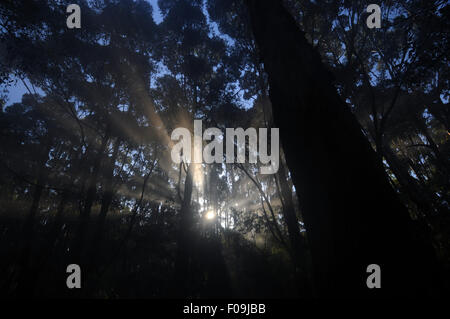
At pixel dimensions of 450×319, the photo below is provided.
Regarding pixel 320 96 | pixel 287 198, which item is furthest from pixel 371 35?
pixel 320 96

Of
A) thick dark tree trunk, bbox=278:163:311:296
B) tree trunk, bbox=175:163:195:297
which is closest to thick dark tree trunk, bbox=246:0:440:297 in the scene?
thick dark tree trunk, bbox=278:163:311:296

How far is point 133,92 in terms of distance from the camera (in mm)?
10641

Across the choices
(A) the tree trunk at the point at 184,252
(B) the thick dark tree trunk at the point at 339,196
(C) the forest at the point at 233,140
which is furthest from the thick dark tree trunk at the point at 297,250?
(B) the thick dark tree trunk at the point at 339,196

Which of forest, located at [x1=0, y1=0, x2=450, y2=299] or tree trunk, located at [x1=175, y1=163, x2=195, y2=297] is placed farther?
tree trunk, located at [x1=175, y1=163, x2=195, y2=297]

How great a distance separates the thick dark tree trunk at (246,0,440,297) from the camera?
886 mm

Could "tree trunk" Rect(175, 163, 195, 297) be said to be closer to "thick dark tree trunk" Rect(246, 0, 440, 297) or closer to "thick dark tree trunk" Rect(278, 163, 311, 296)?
"thick dark tree trunk" Rect(278, 163, 311, 296)

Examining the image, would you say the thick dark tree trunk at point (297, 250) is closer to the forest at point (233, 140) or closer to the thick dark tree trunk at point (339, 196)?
the forest at point (233, 140)

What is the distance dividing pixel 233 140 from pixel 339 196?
9542mm

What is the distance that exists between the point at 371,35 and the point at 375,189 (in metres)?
14.9

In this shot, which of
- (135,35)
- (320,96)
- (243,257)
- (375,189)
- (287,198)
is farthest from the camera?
(243,257)

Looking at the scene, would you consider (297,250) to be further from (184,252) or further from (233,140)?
(233,140)

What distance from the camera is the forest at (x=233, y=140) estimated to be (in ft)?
3.53
